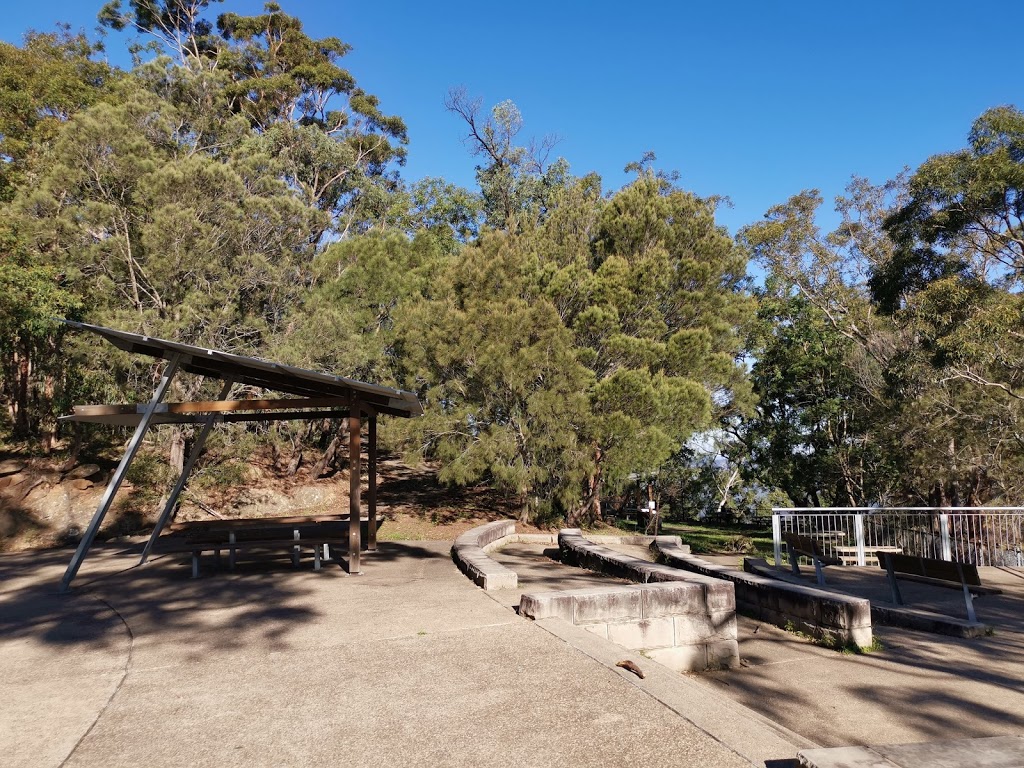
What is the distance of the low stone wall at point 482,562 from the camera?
7105mm

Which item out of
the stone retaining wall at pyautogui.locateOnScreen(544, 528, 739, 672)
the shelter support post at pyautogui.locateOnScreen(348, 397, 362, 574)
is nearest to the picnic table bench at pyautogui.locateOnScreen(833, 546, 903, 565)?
the stone retaining wall at pyautogui.locateOnScreen(544, 528, 739, 672)

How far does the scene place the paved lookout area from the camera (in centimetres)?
302

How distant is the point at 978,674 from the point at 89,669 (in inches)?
271

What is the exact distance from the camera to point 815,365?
76.2 feet

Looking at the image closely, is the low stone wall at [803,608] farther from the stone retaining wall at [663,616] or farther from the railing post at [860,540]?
the railing post at [860,540]

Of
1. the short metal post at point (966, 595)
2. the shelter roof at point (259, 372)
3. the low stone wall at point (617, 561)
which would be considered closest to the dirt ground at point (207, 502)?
the low stone wall at point (617, 561)

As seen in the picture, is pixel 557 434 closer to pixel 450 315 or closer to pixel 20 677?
pixel 450 315

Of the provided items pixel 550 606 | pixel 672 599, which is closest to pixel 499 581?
pixel 550 606

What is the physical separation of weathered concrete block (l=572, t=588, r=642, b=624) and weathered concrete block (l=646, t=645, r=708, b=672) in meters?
0.41

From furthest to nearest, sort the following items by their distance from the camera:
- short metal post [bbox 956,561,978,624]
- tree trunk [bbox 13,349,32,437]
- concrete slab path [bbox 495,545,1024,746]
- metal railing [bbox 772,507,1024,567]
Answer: tree trunk [bbox 13,349,32,437]
metal railing [bbox 772,507,1024,567]
short metal post [bbox 956,561,978,624]
concrete slab path [bbox 495,545,1024,746]

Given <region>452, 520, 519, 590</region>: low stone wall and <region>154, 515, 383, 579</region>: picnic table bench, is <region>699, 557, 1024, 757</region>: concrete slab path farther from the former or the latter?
<region>154, 515, 383, 579</region>: picnic table bench

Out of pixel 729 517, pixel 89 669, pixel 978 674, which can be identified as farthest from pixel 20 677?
pixel 729 517

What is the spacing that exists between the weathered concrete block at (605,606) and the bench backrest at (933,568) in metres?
3.64

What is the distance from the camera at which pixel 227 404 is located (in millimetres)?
8102
